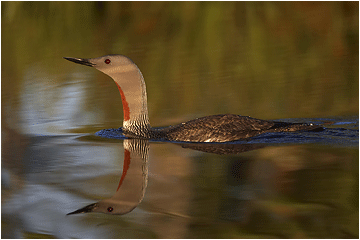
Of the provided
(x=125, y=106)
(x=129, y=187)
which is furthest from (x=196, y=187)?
(x=125, y=106)

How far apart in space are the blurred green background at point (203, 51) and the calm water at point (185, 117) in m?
0.05

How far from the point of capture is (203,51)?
11.6 metres

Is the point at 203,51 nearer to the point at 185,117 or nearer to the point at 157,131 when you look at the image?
the point at 185,117

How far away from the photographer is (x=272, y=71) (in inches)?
373

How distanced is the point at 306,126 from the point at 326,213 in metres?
2.54

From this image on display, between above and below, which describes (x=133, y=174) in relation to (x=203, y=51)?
below

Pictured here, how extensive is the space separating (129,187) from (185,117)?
286 cm

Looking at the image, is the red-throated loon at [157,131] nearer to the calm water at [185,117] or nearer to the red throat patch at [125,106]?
the red throat patch at [125,106]

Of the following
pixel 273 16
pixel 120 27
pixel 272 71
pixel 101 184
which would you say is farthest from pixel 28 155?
pixel 273 16

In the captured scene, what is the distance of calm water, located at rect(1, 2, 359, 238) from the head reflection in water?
21 mm

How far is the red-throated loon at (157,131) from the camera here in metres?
5.55

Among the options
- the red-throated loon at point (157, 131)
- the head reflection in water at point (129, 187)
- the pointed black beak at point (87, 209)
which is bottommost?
the pointed black beak at point (87, 209)

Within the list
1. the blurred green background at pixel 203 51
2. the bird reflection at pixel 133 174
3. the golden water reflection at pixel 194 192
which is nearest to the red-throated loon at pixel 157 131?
the bird reflection at pixel 133 174

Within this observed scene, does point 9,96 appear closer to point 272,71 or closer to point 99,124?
point 99,124
